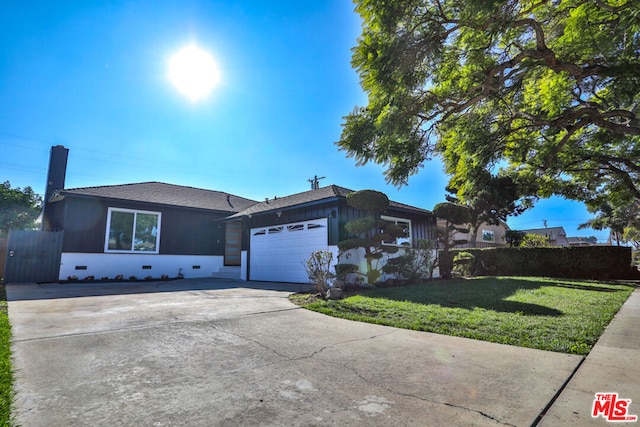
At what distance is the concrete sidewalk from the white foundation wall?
14.9 m

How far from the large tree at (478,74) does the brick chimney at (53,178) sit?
15141 mm

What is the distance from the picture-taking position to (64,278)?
11.9 m

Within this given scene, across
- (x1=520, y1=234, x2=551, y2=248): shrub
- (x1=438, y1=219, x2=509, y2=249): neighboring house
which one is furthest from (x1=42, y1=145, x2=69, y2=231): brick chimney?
(x1=438, y1=219, x2=509, y2=249): neighboring house

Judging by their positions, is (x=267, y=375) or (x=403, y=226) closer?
(x=267, y=375)

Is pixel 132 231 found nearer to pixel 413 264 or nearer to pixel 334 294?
pixel 334 294

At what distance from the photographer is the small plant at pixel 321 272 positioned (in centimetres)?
855

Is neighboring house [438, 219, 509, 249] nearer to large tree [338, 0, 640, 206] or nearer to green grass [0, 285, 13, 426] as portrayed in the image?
large tree [338, 0, 640, 206]

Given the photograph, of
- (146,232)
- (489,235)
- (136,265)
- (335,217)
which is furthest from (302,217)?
(489,235)

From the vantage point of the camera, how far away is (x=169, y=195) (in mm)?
15898

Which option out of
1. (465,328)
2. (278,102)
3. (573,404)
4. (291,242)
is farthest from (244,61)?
(573,404)

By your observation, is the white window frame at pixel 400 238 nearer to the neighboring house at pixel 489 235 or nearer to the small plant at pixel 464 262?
the small plant at pixel 464 262

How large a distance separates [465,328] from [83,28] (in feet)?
38.2

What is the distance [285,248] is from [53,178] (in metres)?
11.2

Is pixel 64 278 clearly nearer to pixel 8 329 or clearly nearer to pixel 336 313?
pixel 8 329
